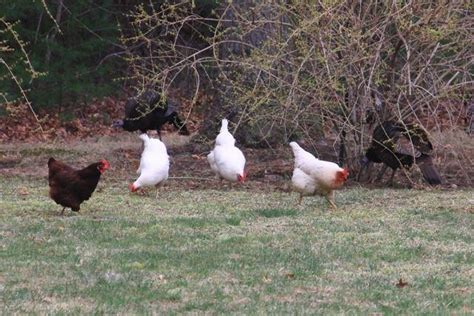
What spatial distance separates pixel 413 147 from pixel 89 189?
171 inches

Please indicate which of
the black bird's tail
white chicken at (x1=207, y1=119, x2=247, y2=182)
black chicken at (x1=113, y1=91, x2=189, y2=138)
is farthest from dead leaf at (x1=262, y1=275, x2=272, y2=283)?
black chicken at (x1=113, y1=91, x2=189, y2=138)

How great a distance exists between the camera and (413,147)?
12.9 m

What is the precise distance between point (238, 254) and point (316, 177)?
2643 millimetres

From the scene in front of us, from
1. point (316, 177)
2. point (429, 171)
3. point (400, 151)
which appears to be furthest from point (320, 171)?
point (429, 171)

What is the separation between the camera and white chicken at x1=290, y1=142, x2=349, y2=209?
10.9 meters

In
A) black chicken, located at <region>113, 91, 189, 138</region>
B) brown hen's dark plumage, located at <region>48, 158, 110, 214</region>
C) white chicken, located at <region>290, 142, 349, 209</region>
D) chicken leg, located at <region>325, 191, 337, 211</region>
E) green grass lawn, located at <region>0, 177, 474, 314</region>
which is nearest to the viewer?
green grass lawn, located at <region>0, 177, 474, 314</region>

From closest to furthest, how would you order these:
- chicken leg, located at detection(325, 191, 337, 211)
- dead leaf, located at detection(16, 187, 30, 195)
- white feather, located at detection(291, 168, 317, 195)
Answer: white feather, located at detection(291, 168, 317, 195)
chicken leg, located at detection(325, 191, 337, 211)
dead leaf, located at detection(16, 187, 30, 195)

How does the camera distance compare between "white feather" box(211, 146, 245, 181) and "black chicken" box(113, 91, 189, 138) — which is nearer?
"white feather" box(211, 146, 245, 181)

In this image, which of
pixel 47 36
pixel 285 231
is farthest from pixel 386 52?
pixel 47 36

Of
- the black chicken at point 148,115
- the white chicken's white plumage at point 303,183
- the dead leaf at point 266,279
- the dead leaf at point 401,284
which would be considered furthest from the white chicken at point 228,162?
the dead leaf at point 401,284

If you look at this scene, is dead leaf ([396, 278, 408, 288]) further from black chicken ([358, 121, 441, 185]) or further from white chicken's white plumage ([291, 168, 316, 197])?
black chicken ([358, 121, 441, 185])

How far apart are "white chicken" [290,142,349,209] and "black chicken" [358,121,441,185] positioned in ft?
6.34

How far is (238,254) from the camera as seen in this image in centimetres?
848

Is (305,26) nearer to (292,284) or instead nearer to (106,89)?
(292,284)
